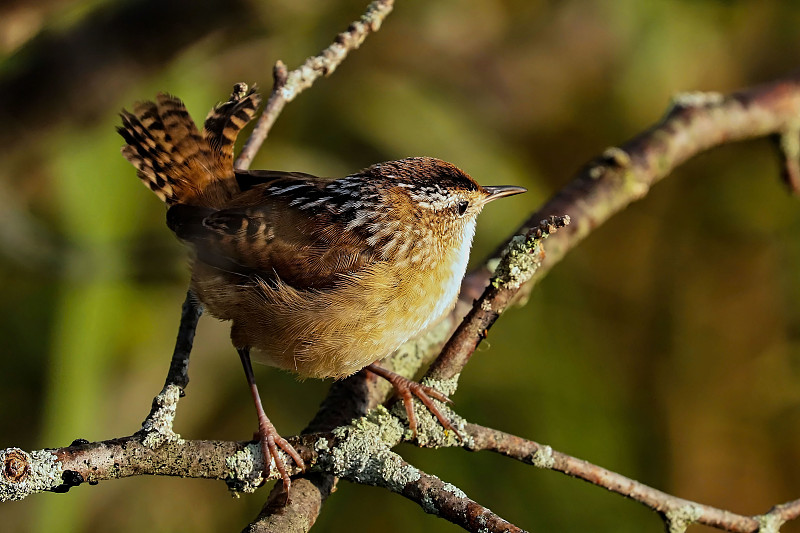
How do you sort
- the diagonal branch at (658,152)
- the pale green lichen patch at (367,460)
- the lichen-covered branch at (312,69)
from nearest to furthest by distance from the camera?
the pale green lichen patch at (367,460), the lichen-covered branch at (312,69), the diagonal branch at (658,152)

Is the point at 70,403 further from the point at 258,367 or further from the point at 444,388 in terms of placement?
the point at 444,388

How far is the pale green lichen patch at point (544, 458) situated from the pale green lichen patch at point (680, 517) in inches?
14.4

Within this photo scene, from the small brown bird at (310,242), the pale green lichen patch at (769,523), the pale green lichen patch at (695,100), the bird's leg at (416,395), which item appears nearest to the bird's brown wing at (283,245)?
the small brown bird at (310,242)

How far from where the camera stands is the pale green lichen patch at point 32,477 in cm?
157

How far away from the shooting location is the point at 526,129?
15.2ft

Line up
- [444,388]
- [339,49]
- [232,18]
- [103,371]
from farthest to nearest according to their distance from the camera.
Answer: [103,371] < [232,18] < [339,49] < [444,388]

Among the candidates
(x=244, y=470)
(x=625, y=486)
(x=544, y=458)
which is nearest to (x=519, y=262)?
(x=544, y=458)

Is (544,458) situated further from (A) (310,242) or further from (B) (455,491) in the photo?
(A) (310,242)

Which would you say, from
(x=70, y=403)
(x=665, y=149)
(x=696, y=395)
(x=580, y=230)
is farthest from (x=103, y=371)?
(x=696, y=395)

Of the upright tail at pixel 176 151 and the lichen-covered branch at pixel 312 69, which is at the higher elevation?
the lichen-covered branch at pixel 312 69

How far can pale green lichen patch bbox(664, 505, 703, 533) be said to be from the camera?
212cm

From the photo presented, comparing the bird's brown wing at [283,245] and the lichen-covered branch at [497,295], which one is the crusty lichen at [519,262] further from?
the bird's brown wing at [283,245]

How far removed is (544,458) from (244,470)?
71cm

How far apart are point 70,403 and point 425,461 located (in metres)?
1.47
